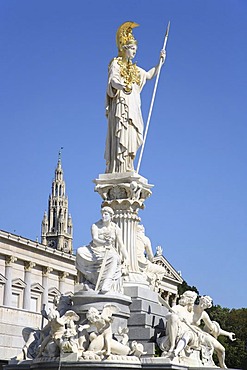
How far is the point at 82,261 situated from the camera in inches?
682

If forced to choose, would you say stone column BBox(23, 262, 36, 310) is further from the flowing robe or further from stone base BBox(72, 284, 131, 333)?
stone base BBox(72, 284, 131, 333)

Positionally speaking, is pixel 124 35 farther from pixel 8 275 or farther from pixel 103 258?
pixel 8 275

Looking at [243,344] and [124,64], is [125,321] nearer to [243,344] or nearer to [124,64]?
[124,64]

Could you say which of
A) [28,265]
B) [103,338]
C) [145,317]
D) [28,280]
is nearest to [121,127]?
[145,317]

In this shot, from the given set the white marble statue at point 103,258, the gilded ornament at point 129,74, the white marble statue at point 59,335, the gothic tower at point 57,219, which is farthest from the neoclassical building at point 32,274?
the gothic tower at point 57,219

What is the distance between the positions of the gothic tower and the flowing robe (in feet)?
412

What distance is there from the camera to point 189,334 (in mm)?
16422

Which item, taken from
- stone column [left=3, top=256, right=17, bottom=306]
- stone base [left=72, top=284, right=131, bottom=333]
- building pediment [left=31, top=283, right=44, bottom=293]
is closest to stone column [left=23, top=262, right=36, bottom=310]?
building pediment [left=31, top=283, right=44, bottom=293]

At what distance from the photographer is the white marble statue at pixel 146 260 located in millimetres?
19031

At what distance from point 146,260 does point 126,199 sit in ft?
5.50

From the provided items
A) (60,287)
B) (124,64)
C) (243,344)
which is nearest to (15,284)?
(60,287)

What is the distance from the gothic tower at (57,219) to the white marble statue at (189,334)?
128 metres

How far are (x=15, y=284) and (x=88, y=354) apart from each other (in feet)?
194

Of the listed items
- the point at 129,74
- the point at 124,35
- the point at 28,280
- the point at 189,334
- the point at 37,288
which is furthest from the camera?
the point at 37,288
